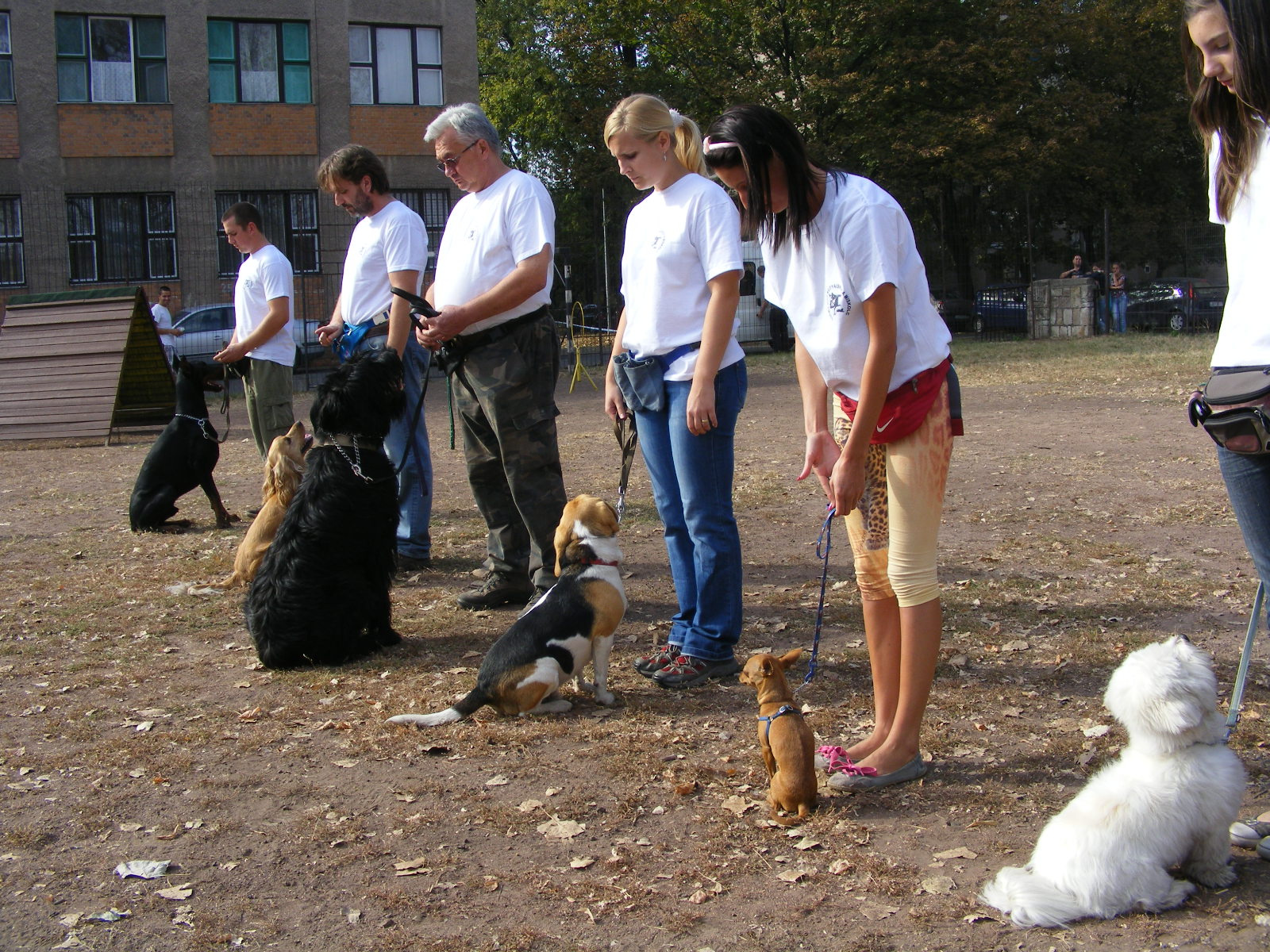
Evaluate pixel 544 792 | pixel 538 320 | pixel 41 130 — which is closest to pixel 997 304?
pixel 41 130

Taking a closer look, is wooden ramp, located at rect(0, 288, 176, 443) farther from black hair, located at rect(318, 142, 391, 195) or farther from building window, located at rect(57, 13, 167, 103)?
building window, located at rect(57, 13, 167, 103)

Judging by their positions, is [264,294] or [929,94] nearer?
[264,294]

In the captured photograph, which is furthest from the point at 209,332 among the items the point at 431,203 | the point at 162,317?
the point at 431,203

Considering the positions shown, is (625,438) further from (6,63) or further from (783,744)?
(6,63)

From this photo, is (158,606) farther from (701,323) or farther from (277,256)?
(701,323)

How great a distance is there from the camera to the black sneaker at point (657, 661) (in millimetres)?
4395

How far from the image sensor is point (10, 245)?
77.6 feet

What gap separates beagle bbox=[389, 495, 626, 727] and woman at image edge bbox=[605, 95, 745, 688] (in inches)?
13.1

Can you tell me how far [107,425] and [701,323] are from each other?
37.5ft

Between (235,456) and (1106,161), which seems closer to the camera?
(235,456)

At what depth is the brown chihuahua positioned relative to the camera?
3.14 metres

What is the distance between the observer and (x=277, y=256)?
6977 mm

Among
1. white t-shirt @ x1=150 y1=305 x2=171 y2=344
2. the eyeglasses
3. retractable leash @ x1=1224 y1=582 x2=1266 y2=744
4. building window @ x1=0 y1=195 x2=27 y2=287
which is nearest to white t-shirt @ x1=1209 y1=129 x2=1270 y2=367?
retractable leash @ x1=1224 y1=582 x2=1266 y2=744

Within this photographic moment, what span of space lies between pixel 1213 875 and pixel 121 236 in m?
26.0
